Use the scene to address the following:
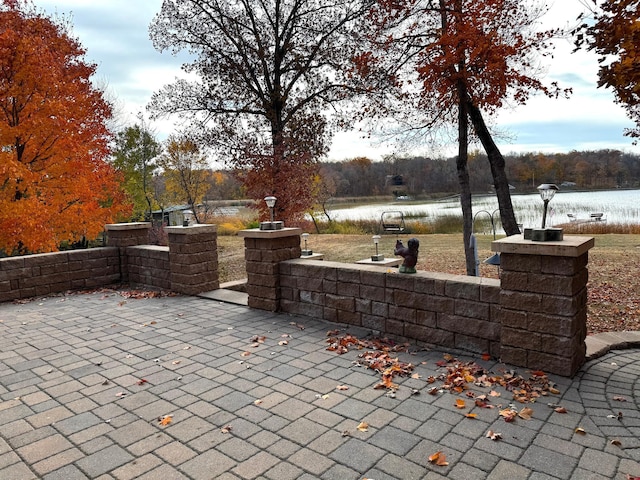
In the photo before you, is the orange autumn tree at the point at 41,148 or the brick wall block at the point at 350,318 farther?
the orange autumn tree at the point at 41,148

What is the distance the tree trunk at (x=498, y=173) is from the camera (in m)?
8.29

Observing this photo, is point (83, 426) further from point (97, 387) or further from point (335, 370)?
point (335, 370)

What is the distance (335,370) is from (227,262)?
11465mm

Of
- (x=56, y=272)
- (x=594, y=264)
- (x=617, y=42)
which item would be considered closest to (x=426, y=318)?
(x=617, y=42)

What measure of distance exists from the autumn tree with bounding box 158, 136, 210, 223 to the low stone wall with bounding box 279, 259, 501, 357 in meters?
16.9

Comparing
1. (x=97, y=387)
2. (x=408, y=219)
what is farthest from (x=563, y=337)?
(x=408, y=219)

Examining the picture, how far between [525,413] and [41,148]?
10.5 m

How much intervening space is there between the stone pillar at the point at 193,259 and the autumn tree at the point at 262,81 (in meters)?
5.52

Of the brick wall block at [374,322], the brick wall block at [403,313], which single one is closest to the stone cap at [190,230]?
the brick wall block at [374,322]

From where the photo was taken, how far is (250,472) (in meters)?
→ 2.35

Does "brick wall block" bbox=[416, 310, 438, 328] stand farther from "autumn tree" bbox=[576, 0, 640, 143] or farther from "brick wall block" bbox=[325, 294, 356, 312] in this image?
"autumn tree" bbox=[576, 0, 640, 143]

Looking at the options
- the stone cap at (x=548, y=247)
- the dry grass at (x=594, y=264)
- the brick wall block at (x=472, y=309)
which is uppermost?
the stone cap at (x=548, y=247)

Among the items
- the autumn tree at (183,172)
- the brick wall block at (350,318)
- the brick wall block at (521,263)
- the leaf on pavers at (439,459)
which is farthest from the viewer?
the autumn tree at (183,172)

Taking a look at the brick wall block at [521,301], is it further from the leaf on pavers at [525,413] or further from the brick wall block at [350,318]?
the brick wall block at [350,318]
